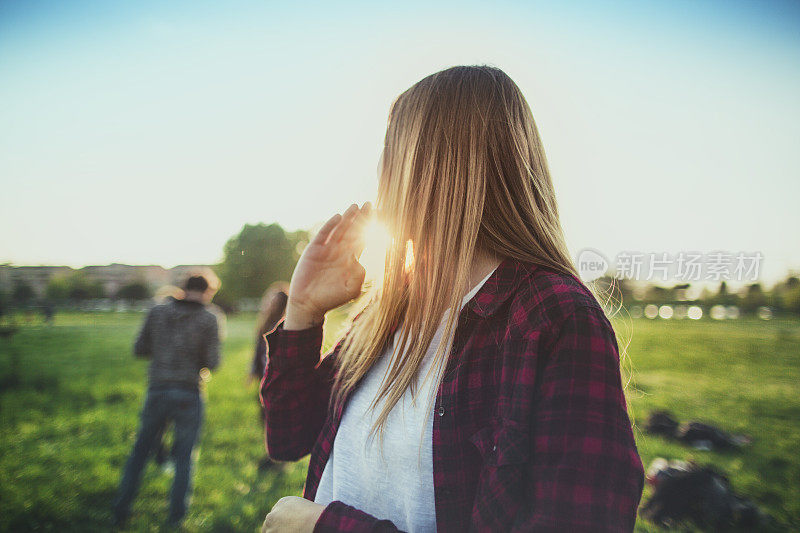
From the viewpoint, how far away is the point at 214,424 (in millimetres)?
8039

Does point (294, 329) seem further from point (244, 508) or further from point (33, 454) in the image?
point (33, 454)

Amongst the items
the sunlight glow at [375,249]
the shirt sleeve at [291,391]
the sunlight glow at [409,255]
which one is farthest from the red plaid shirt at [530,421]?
the shirt sleeve at [291,391]

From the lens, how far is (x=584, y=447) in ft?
2.65

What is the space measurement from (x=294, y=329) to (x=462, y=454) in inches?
29.3

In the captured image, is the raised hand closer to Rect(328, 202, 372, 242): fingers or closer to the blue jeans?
Rect(328, 202, 372, 242): fingers

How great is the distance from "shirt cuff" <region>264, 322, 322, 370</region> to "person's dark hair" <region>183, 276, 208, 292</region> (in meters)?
3.87

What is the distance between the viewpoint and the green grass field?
187 inches

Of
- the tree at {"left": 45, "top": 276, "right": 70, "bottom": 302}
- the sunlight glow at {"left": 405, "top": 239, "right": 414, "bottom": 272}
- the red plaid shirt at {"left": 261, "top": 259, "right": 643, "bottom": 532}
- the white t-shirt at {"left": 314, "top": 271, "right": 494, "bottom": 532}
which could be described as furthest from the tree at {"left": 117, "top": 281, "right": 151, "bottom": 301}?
the red plaid shirt at {"left": 261, "top": 259, "right": 643, "bottom": 532}

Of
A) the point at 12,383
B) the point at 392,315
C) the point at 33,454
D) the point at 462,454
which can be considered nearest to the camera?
the point at 462,454

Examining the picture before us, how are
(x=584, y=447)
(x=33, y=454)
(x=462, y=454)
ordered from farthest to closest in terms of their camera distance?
(x=33, y=454) → (x=462, y=454) → (x=584, y=447)

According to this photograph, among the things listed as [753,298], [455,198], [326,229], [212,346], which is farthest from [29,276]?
[753,298]

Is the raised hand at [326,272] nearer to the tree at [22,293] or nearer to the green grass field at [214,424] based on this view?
the green grass field at [214,424]

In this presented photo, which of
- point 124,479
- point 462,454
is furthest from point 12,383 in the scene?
point 462,454

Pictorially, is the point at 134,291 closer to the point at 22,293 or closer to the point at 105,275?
the point at 105,275
